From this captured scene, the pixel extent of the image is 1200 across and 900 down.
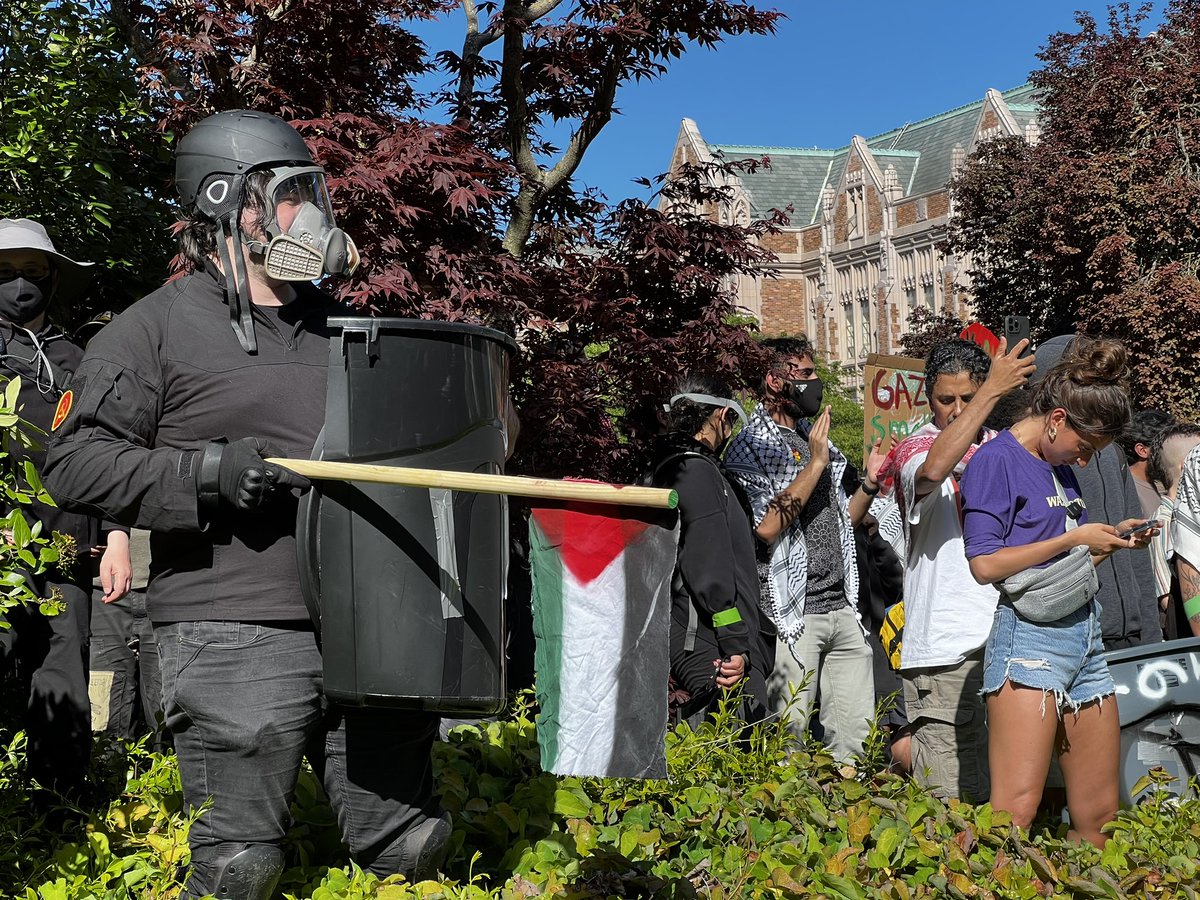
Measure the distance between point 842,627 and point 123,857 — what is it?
2.93 metres

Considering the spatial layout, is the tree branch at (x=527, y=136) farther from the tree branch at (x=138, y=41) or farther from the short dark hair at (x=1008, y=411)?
the short dark hair at (x=1008, y=411)

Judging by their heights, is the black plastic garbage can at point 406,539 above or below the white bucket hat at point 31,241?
below

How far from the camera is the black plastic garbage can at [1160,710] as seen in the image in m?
4.37

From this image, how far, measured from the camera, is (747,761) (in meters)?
4.43

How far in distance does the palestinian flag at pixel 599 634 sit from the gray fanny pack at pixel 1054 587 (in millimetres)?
1333

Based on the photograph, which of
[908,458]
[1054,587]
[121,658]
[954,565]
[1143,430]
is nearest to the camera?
[1054,587]

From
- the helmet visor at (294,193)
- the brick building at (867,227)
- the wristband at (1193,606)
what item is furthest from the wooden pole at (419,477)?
the brick building at (867,227)

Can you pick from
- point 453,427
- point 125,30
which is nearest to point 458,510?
point 453,427

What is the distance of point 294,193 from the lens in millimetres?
2965

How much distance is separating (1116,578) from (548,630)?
132 inches

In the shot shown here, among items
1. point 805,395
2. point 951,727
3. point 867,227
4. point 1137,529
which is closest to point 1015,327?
point 805,395

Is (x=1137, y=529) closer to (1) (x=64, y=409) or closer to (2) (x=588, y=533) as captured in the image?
(2) (x=588, y=533)

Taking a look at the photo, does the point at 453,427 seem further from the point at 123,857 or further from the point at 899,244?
the point at 899,244

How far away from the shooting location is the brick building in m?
44.2
